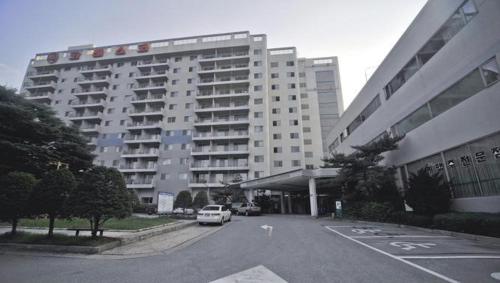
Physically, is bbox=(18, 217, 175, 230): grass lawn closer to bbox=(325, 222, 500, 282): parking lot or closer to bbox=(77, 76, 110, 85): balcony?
bbox=(325, 222, 500, 282): parking lot

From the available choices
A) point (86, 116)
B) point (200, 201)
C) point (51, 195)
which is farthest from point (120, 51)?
point (51, 195)

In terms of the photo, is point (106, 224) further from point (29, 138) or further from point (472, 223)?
point (472, 223)

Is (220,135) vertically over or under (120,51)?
under

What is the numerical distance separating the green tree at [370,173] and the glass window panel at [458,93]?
3.44m

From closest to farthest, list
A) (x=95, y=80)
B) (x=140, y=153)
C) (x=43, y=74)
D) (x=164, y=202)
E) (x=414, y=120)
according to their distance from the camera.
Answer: (x=414, y=120) < (x=164, y=202) < (x=140, y=153) < (x=95, y=80) < (x=43, y=74)

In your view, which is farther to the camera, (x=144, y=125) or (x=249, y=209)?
(x=144, y=125)

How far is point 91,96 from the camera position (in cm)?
4653

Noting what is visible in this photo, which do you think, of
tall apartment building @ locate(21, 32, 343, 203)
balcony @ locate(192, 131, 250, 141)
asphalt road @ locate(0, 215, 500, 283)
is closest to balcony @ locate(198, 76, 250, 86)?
tall apartment building @ locate(21, 32, 343, 203)

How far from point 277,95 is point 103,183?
40797 millimetres

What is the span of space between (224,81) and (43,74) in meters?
43.7

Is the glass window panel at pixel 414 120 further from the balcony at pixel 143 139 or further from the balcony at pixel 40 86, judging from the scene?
the balcony at pixel 40 86

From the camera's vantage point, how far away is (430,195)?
11.7 metres

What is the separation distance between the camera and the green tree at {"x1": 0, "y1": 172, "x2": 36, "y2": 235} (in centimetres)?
804

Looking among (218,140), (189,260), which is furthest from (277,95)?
(189,260)
